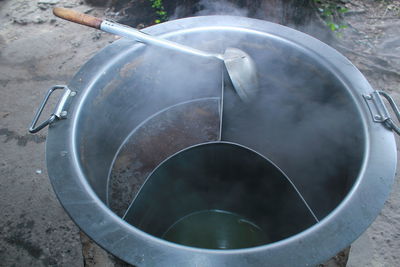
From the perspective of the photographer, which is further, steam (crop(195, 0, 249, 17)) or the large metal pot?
steam (crop(195, 0, 249, 17))

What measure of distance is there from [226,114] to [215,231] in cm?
69

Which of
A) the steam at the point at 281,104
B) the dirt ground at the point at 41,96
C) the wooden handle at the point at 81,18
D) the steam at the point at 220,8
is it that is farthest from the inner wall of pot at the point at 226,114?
the steam at the point at 220,8

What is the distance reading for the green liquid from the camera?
1.80m

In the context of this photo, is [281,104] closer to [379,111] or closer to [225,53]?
[225,53]

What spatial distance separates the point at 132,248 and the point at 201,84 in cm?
125

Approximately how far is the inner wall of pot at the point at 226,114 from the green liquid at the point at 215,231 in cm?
34

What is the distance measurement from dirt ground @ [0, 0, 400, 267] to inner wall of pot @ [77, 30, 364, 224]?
0.45 metres

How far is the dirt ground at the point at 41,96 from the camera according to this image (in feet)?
6.48

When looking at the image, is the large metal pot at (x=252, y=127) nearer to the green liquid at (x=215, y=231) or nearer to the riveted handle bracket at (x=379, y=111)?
the riveted handle bracket at (x=379, y=111)

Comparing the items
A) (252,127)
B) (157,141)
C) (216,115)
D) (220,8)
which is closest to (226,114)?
(252,127)

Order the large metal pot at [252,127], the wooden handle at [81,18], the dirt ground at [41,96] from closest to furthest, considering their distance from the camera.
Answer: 1. the large metal pot at [252,127]
2. the wooden handle at [81,18]
3. the dirt ground at [41,96]

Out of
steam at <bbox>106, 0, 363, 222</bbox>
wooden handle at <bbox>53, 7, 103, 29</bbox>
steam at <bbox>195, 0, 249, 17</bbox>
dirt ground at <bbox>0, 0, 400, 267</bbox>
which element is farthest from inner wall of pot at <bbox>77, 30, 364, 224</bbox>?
steam at <bbox>195, 0, 249, 17</bbox>

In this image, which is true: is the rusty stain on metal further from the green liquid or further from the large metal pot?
the green liquid

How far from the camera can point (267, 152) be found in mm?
1886
